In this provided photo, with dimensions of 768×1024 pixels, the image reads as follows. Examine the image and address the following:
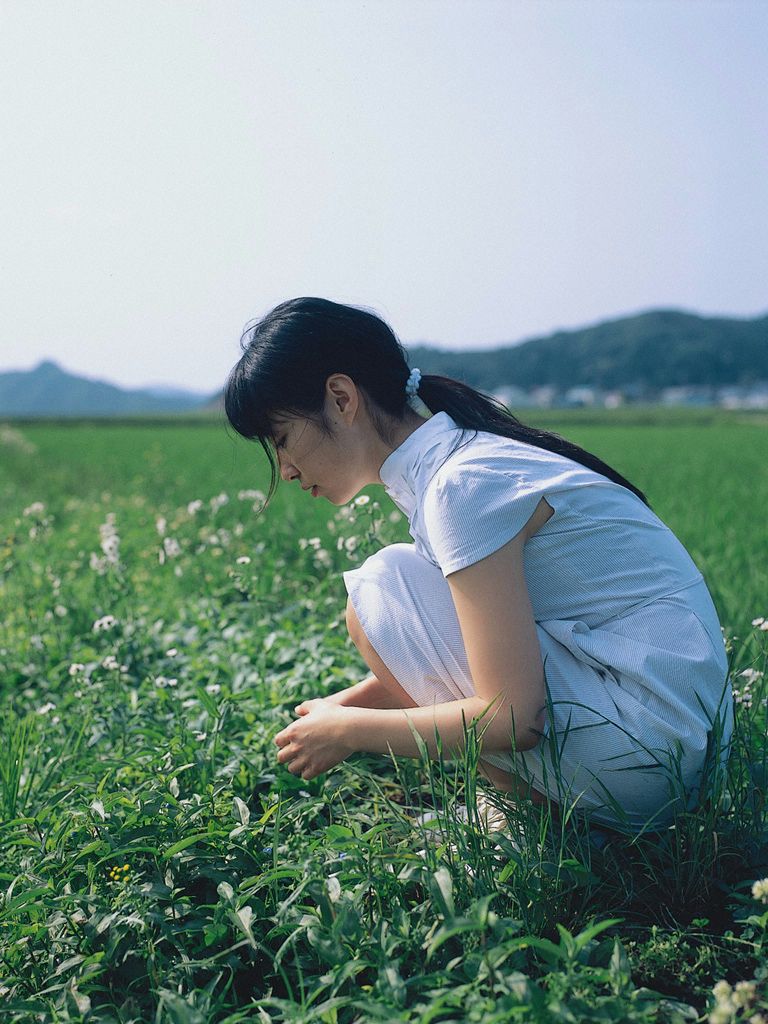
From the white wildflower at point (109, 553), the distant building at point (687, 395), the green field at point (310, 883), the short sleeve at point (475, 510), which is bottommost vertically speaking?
the green field at point (310, 883)

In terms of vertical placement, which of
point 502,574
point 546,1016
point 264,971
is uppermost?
point 502,574

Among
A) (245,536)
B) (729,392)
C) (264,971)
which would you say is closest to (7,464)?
(245,536)

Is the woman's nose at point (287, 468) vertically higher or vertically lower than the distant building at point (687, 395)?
lower

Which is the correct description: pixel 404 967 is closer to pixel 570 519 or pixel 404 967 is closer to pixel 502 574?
pixel 502 574

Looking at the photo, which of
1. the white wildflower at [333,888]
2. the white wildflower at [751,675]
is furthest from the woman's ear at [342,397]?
the white wildflower at [751,675]

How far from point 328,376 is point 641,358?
125145mm

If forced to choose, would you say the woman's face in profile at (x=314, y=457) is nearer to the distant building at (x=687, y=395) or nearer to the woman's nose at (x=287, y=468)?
the woman's nose at (x=287, y=468)

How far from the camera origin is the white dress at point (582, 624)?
5.63 feet

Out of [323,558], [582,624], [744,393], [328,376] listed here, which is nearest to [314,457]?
[328,376]

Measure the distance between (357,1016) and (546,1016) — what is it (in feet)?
1.15

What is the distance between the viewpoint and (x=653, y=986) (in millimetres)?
1520

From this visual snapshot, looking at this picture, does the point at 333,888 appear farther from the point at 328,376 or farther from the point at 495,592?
the point at 328,376

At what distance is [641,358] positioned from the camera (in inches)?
4749

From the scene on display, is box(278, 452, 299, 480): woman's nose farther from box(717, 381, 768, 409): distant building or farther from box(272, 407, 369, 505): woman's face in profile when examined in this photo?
box(717, 381, 768, 409): distant building
